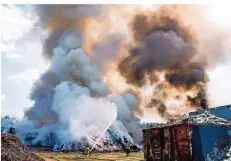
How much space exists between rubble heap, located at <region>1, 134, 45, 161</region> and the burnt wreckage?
5.40 meters

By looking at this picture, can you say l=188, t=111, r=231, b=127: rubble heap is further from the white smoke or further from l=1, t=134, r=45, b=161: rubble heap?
the white smoke

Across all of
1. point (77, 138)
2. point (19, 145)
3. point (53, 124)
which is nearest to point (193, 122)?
point (19, 145)

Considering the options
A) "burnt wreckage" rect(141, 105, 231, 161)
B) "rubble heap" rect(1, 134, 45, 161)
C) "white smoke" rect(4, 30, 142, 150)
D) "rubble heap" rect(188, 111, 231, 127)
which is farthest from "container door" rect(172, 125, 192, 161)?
"white smoke" rect(4, 30, 142, 150)

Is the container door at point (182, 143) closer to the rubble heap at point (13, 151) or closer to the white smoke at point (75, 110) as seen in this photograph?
the rubble heap at point (13, 151)

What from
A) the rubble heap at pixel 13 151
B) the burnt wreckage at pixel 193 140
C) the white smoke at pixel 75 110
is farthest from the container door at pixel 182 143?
the white smoke at pixel 75 110

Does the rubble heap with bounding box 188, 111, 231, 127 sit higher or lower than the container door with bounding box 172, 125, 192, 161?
higher

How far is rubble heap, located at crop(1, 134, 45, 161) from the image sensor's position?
1106cm

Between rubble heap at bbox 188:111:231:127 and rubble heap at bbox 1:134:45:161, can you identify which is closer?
rubble heap at bbox 1:134:45:161

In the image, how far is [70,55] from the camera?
28.6 meters

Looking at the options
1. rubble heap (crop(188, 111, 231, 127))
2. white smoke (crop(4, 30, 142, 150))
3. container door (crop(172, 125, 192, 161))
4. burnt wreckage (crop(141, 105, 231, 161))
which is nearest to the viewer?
burnt wreckage (crop(141, 105, 231, 161))

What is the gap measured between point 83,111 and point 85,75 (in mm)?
Result: 4047

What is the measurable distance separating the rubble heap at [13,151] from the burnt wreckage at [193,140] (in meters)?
5.40

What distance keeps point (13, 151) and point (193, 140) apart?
23.5 ft

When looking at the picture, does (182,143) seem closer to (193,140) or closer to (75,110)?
(193,140)
